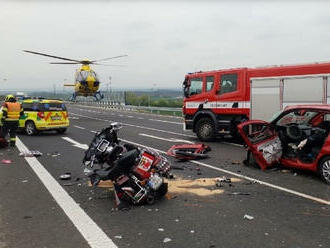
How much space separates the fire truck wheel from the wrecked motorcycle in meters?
7.75

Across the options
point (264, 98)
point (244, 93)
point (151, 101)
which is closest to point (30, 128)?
point (244, 93)

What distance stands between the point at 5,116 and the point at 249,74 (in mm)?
8688

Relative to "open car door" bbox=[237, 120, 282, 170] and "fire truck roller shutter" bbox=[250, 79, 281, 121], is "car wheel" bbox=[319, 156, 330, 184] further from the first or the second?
"fire truck roller shutter" bbox=[250, 79, 281, 121]

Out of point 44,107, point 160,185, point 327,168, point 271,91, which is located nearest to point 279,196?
point 327,168

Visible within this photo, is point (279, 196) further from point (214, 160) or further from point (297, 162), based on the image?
point (214, 160)

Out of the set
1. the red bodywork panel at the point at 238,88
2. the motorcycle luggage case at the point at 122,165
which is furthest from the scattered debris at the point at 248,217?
the red bodywork panel at the point at 238,88

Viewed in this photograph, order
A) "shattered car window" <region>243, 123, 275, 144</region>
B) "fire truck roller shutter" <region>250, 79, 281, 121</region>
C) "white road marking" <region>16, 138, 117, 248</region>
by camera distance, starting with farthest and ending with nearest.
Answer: "fire truck roller shutter" <region>250, 79, 281, 121</region> < "shattered car window" <region>243, 123, 275, 144</region> < "white road marking" <region>16, 138, 117, 248</region>

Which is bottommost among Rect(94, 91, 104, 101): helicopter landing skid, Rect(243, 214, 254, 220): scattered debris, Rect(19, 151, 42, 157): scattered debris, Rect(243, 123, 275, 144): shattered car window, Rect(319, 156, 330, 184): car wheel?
Rect(19, 151, 42, 157): scattered debris

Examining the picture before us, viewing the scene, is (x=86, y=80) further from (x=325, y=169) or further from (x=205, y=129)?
(x=325, y=169)

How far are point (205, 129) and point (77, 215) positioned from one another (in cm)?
954

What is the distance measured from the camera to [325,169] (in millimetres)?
7652

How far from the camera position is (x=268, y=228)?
Answer: 5156mm

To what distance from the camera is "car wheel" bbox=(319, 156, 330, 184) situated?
758 centimetres

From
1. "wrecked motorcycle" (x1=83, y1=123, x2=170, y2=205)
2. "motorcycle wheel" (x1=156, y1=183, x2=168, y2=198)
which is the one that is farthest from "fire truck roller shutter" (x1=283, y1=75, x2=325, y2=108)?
"motorcycle wheel" (x1=156, y1=183, x2=168, y2=198)
